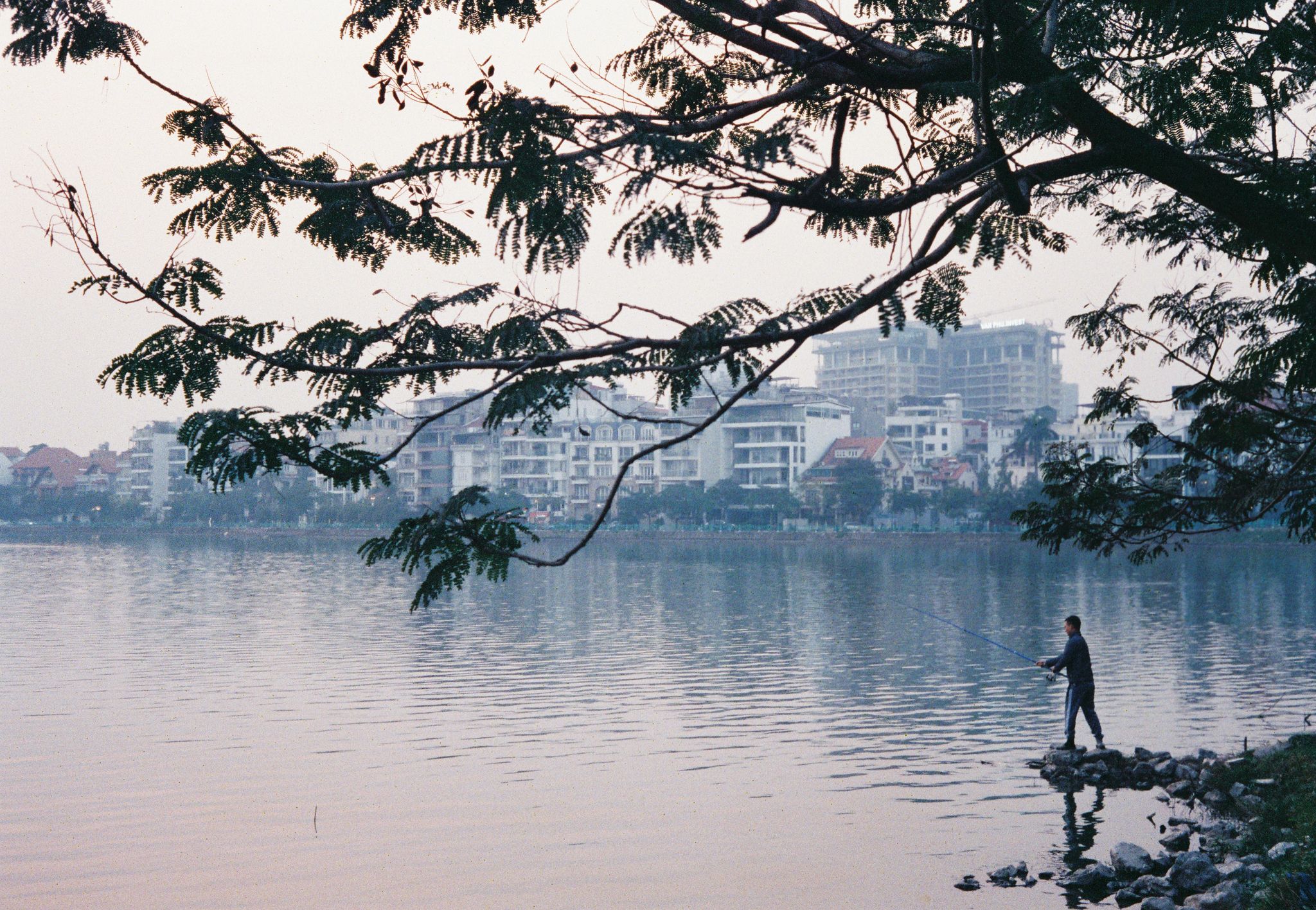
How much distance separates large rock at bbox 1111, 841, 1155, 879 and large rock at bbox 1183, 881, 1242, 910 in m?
1.25

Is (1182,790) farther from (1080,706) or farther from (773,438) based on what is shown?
(773,438)

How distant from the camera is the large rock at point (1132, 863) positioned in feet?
36.2

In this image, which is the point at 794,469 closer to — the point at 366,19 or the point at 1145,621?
the point at 1145,621

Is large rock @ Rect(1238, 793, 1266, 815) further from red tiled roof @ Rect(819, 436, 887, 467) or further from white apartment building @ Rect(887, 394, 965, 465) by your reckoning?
white apartment building @ Rect(887, 394, 965, 465)

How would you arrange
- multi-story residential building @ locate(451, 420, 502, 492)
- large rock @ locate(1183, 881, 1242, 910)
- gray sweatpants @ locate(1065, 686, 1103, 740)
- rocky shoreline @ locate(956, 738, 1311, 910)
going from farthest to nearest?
multi-story residential building @ locate(451, 420, 502, 492)
gray sweatpants @ locate(1065, 686, 1103, 740)
rocky shoreline @ locate(956, 738, 1311, 910)
large rock @ locate(1183, 881, 1242, 910)

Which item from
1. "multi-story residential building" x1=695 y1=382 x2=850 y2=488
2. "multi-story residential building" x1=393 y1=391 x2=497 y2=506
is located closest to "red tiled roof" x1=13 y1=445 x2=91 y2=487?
"multi-story residential building" x1=393 y1=391 x2=497 y2=506

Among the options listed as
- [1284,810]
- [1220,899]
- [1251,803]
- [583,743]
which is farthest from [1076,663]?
[583,743]

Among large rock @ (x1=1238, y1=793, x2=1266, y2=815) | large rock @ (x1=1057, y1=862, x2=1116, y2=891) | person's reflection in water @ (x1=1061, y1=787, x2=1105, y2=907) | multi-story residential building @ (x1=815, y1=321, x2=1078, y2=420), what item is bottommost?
person's reflection in water @ (x1=1061, y1=787, x2=1105, y2=907)

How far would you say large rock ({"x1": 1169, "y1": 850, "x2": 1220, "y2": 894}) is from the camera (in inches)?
404

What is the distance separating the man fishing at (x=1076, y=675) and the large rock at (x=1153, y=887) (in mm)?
4208

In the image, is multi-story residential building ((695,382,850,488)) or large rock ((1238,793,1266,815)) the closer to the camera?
large rock ((1238,793,1266,815))

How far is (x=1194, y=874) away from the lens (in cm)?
1034

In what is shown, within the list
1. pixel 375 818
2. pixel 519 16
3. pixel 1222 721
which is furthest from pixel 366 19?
pixel 1222 721

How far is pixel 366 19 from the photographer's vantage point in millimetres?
7449
